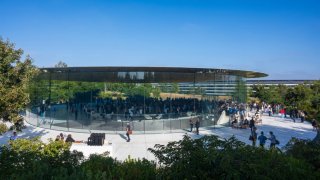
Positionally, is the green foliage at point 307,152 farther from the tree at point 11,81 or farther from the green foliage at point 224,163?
the tree at point 11,81

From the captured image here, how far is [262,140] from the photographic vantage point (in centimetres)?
1576

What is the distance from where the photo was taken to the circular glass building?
22.9m

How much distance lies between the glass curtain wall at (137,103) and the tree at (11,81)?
9642mm

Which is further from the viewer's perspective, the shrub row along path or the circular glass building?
the circular glass building

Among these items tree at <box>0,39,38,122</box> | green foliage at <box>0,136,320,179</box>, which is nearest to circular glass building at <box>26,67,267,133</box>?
tree at <box>0,39,38,122</box>

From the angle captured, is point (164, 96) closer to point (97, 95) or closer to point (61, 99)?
point (97, 95)

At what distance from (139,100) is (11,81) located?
16.9m

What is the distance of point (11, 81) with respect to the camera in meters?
13.1

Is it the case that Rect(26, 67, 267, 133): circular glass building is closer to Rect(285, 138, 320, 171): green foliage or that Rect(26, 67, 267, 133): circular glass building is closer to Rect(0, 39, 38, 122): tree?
Rect(0, 39, 38, 122): tree

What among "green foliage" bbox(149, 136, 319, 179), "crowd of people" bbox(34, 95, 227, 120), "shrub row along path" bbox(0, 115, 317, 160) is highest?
"green foliage" bbox(149, 136, 319, 179)

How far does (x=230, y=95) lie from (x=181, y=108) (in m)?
5.52

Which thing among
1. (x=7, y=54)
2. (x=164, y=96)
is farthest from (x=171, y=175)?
(x=164, y=96)

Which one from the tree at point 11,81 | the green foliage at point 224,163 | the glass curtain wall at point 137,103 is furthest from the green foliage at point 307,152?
the glass curtain wall at point 137,103

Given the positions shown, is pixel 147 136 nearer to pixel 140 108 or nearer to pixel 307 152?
pixel 140 108
